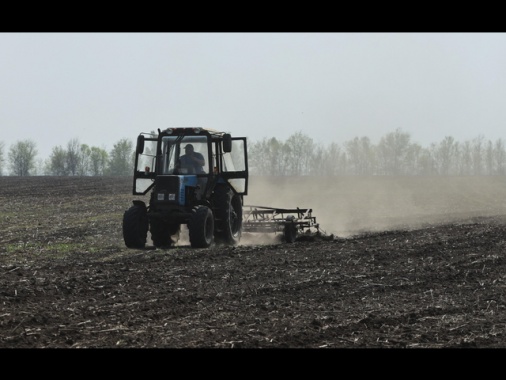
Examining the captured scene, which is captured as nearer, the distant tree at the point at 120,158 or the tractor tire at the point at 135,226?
the tractor tire at the point at 135,226

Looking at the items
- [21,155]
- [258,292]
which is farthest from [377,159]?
[258,292]

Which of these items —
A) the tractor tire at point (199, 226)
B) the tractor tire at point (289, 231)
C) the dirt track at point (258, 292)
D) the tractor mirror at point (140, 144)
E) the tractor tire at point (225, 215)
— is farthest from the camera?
the tractor tire at point (289, 231)

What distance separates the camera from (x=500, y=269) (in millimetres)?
11844

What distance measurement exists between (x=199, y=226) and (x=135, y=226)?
56.0 inches

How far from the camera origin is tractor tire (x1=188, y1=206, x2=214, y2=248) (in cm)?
1468

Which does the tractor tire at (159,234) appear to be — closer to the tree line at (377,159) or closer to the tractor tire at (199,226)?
the tractor tire at (199,226)

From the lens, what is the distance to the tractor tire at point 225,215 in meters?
15.8

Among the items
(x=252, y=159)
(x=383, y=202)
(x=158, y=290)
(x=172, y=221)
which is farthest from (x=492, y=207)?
(x=252, y=159)

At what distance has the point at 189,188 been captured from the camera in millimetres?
15188

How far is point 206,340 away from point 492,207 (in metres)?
33.5

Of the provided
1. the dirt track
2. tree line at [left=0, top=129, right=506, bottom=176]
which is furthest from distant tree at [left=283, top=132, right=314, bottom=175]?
the dirt track

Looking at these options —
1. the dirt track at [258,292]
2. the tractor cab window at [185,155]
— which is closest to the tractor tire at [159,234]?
→ the dirt track at [258,292]

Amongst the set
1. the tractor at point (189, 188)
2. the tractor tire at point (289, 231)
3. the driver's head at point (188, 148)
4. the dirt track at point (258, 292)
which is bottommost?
the dirt track at point (258, 292)
